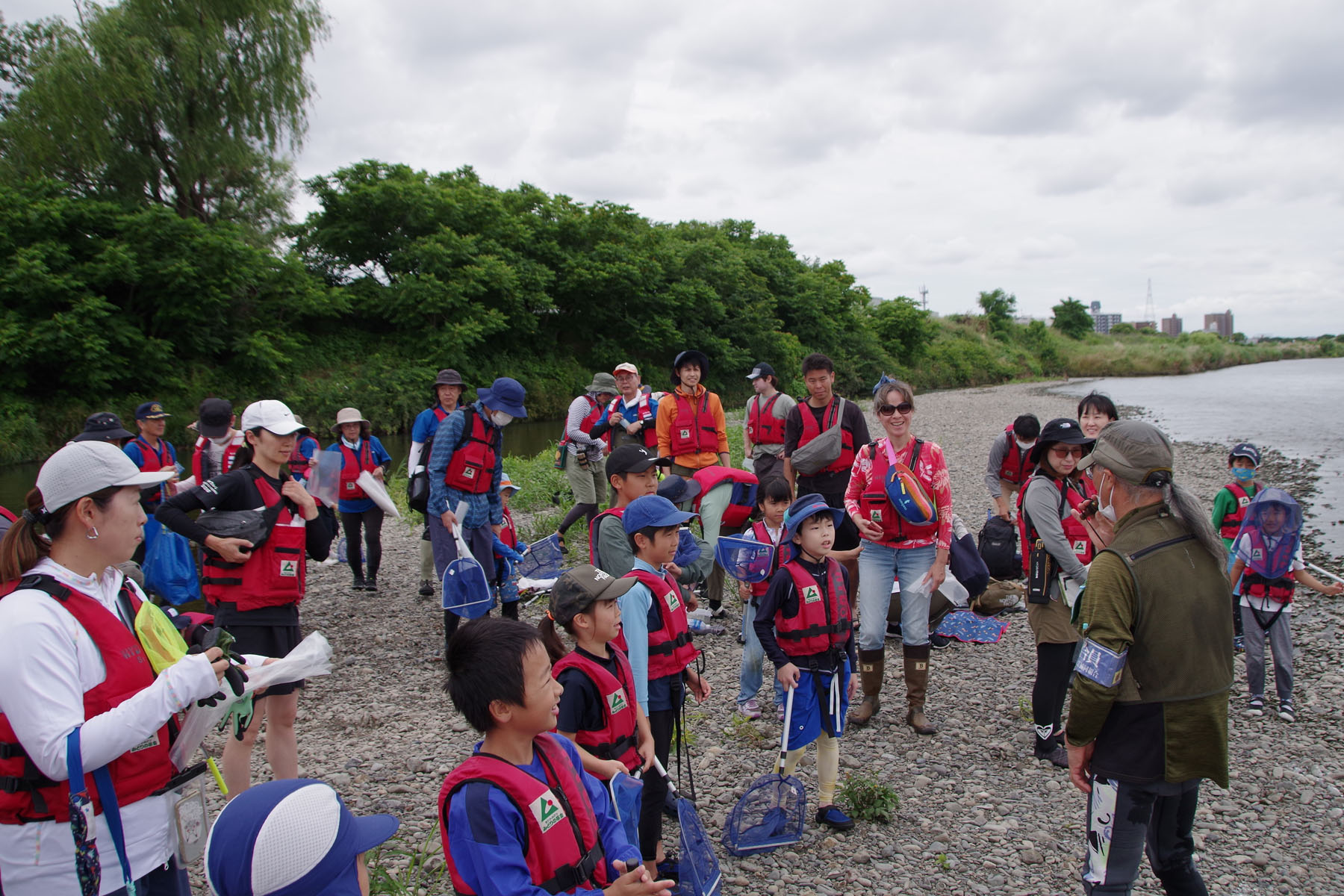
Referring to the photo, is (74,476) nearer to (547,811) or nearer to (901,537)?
(547,811)

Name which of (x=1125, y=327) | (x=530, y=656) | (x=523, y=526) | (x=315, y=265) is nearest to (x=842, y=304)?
(x=315, y=265)

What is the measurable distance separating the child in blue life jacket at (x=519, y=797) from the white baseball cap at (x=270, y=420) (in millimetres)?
2358

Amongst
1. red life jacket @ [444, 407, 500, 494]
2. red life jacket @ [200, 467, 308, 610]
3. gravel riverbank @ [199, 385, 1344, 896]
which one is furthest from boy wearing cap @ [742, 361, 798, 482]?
red life jacket @ [200, 467, 308, 610]

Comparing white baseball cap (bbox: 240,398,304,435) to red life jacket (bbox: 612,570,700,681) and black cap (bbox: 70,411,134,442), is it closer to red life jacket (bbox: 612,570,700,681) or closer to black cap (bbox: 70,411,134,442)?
red life jacket (bbox: 612,570,700,681)

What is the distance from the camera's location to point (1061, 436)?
461 centimetres

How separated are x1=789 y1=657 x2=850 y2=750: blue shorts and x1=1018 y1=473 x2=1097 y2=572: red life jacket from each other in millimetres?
1597

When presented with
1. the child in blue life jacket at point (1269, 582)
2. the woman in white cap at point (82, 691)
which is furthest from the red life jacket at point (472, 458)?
the child in blue life jacket at point (1269, 582)

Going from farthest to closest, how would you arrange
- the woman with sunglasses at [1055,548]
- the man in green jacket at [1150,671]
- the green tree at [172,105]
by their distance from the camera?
the green tree at [172,105]
the woman with sunglasses at [1055,548]
the man in green jacket at [1150,671]

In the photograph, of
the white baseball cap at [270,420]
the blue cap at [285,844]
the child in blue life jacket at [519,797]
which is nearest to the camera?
the blue cap at [285,844]

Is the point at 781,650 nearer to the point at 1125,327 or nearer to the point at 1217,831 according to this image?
the point at 1217,831

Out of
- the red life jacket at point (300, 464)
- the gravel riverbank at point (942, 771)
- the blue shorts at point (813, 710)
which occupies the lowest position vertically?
the gravel riverbank at point (942, 771)

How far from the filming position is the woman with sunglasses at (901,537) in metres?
4.98

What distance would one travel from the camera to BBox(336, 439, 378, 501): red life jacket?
8312 millimetres

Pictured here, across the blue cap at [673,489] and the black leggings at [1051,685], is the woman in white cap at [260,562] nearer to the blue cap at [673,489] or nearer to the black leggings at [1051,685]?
the blue cap at [673,489]
